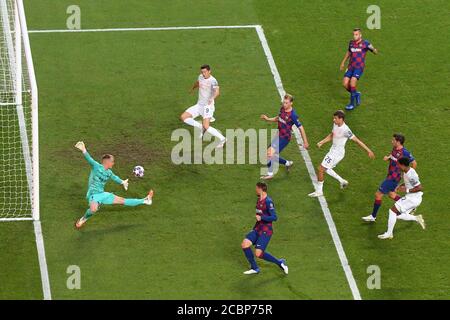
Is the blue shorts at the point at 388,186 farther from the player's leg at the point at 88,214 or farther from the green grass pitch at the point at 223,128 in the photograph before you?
the player's leg at the point at 88,214

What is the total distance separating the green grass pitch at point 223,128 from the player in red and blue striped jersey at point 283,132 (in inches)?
14.6

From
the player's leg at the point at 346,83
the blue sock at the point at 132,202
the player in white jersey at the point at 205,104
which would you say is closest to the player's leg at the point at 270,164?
the player in white jersey at the point at 205,104

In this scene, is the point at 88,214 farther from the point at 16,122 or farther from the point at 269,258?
the point at 16,122

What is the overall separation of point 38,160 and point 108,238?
2715 millimetres

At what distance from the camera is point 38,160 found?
24953 millimetres

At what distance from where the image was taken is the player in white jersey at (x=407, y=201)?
23.3 m

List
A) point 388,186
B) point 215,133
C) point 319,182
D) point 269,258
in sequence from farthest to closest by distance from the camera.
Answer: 1. point 215,133
2. point 319,182
3. point 388,186
4. point 269,258

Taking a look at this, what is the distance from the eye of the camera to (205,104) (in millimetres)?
26547

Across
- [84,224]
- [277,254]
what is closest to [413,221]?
[277,254]

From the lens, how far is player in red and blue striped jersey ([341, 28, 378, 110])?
27.8 meters

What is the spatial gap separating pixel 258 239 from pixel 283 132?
3.65 m
